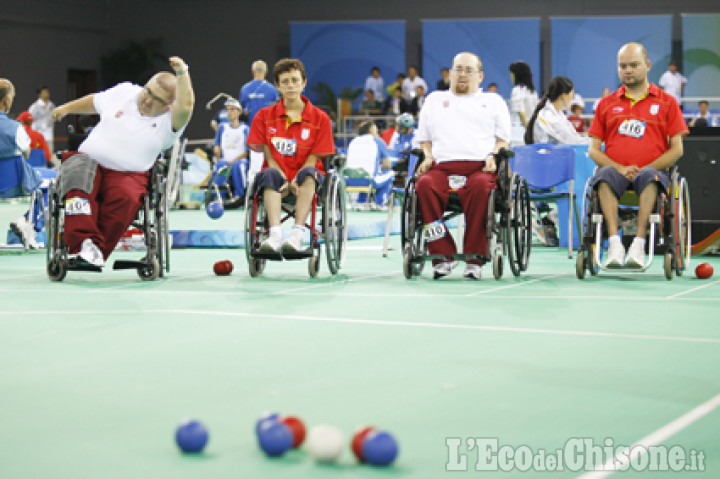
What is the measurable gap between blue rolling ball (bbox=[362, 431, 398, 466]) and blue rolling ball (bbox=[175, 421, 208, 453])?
34 cm

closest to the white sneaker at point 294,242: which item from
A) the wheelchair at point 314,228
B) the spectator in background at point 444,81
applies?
the wheelchair at point 314,228

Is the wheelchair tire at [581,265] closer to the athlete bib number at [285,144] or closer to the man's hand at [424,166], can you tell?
the man's hand at [424,166]

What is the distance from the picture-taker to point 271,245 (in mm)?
5211

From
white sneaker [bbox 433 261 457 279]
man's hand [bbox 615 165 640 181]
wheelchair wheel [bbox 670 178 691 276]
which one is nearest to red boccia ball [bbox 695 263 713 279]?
wheelchair wheel [bbox 670 178 691 276]

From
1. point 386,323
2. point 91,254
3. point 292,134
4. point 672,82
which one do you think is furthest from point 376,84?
point 386,323

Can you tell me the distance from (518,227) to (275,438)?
3.51 meters

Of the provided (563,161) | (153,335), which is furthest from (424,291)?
(563,161)

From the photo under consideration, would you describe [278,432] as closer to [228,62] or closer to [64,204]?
[64,204]

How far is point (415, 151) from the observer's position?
5.64 meters

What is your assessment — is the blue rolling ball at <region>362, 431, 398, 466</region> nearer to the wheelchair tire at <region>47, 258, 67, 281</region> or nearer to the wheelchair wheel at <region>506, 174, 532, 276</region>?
the wheelchair wheel at <region>506, 174, 532, 276</region>

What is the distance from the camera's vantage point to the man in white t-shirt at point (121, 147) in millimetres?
5215

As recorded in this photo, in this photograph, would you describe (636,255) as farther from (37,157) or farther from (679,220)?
(37,157)

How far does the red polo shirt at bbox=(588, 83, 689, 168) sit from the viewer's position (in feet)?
17.5

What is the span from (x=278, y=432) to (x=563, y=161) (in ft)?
15.6
